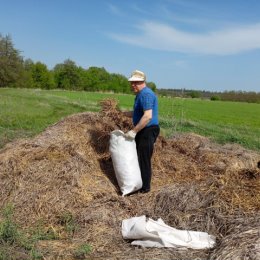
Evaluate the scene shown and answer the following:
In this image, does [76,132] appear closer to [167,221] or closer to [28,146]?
[28,146]

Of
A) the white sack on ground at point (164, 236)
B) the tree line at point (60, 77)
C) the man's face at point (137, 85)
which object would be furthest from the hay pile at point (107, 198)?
the tree line at point (60, 77)

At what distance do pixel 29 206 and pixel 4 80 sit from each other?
65.6 meters

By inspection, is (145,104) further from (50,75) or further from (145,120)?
(50,75)

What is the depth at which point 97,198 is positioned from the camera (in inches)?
215

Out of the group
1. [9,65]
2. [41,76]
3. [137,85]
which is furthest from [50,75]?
[137,85]

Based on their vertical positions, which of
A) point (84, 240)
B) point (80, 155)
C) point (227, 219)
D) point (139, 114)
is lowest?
point (84, 240)

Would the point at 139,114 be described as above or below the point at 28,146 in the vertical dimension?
above

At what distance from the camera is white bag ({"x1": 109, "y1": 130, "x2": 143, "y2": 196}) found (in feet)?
18.5

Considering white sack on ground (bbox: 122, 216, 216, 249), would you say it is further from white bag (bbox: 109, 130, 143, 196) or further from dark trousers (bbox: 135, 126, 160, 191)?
dark trousers (bbox: 135, 126, 160, 191)

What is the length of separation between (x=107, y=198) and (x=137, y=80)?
167cm

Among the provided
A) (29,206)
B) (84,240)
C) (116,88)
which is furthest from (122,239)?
(116,88)

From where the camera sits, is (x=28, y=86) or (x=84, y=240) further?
(x=28, y=86)

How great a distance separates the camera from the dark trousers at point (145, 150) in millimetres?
5723

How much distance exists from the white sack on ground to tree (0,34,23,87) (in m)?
65.3
